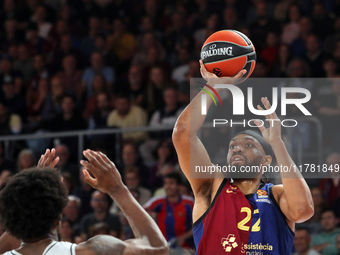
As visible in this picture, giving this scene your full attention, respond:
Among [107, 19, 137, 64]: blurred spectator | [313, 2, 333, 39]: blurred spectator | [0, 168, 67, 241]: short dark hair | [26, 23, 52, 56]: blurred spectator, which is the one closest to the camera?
[0, 168, 67, 241]: short dark hair

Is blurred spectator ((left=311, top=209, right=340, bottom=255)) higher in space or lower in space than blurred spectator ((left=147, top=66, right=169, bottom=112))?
lower

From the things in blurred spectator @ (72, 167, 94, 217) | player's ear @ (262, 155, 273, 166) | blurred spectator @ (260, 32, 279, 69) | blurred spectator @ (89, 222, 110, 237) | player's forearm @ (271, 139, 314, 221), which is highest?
blurred spectator @ (260, 32, 279, 69)

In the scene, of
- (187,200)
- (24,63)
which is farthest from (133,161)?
(24,63)

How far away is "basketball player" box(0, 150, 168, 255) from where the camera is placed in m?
2.86

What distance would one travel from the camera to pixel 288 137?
27.0 feet

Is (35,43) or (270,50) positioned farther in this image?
(35,43)

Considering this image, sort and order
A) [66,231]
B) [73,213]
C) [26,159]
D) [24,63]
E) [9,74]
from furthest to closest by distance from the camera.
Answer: [24,63] → [9,74] → [26,159] → [73,213] → [66,231]

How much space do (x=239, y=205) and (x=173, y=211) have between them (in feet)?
12.5

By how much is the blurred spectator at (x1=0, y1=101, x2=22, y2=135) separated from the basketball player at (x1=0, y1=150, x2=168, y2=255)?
26.5 feet

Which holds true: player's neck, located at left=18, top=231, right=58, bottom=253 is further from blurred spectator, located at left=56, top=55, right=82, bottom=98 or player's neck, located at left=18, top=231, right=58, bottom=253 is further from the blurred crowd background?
blurred spectator, located at left=56, top=55, right=82, bottom=98

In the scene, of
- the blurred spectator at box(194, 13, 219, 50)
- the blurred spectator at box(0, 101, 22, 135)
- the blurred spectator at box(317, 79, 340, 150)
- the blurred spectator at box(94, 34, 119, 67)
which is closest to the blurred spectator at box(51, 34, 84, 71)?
the blurred spectator at box(94, 34, 119, 67)

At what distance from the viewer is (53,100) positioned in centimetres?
1123

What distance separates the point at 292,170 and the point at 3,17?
36.2 ft

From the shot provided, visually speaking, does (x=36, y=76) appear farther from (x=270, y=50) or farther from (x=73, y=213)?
(x=270, y=50)
